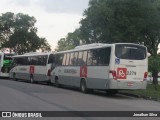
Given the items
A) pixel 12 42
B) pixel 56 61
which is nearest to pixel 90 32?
pixel 56 61

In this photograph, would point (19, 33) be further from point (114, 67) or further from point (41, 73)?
point (114, 67)

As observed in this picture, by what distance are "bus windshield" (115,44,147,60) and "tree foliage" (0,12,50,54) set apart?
238ft

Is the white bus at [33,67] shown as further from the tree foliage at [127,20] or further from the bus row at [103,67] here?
the tree foliage at [127,20]

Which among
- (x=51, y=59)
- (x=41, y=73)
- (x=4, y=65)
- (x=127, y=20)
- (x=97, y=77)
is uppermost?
(x=127, y=20)

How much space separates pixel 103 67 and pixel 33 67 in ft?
57.6

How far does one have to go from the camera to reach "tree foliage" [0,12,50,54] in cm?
9647

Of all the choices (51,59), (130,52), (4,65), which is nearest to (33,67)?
(51,59)

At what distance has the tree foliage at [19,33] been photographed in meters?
96.5

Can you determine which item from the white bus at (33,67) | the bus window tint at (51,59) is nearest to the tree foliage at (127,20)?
the white bus at (33,67)

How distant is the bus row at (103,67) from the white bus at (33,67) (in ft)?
9.03

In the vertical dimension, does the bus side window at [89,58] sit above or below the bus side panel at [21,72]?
above

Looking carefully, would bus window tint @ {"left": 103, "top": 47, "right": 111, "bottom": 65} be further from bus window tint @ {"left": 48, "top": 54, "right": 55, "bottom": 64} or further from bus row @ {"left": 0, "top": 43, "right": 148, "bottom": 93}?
bus window tint @ {"left": 48, "top": 54, "right": 55, "bottom": 64}

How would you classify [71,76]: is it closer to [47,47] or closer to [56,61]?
[56,61]

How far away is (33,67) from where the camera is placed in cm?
4181
